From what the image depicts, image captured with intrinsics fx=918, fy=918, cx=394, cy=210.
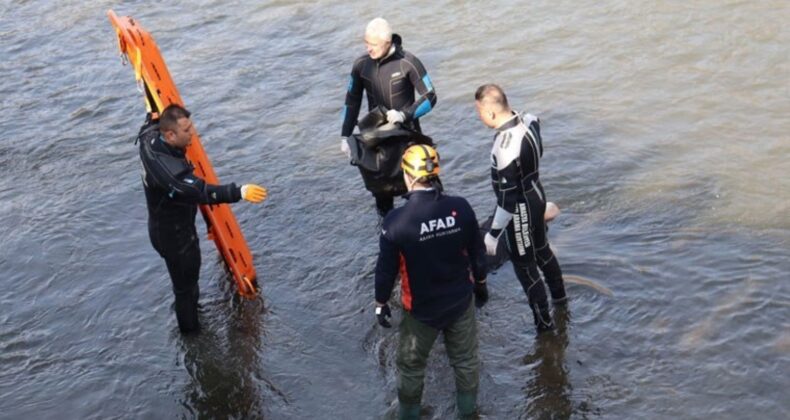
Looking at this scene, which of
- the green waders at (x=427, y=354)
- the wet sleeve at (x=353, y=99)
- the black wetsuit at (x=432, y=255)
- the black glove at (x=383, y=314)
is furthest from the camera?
the wet sleeve at (x=353, y=99)

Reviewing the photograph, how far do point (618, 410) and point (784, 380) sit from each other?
1.16m

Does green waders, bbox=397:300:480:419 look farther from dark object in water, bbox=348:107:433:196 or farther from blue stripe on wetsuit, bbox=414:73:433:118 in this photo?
blue stripe on wetsuit, bbox=414:73:433:118

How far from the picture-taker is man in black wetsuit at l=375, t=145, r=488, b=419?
5453mm

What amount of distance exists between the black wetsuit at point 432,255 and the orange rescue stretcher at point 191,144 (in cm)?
239

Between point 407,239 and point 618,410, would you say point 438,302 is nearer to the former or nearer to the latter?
point 407,239

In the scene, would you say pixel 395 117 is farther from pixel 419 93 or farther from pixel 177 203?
pixel 177 203

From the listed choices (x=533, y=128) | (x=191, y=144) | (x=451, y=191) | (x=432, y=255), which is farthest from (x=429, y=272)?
(x=451, y=191)

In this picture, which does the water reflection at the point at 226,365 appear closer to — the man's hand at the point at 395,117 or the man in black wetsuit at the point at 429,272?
the man in black wetsuit at the point at 429,272

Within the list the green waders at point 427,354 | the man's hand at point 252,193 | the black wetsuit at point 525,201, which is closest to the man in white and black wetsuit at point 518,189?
the black wetsuit at point 525,201

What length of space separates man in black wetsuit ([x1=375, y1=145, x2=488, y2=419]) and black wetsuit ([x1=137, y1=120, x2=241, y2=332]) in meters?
1.52

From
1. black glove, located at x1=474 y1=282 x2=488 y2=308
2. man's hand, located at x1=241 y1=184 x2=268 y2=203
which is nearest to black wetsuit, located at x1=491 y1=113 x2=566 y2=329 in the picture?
black glove, located at x1=474 y1=282 x2=488 y2=308

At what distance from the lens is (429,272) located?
18.3 feet

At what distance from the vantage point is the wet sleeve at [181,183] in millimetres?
6457

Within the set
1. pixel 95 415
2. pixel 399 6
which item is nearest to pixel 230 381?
pixel 95 415
